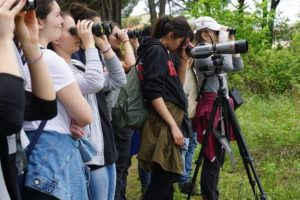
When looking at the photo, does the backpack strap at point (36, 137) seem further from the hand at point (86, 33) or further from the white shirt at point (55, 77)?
the hand at point (86, 33)

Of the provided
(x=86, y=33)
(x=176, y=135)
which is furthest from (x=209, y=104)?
(x=86, y=33)

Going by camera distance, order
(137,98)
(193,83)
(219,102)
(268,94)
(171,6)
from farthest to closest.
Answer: (171,6) → (268,94) → (193,83) → (219,102) → (137,98)

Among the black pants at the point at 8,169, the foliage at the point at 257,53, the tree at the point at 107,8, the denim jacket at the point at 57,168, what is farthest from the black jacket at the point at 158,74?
the tree at the point at 107,8

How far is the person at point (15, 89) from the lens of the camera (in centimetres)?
133

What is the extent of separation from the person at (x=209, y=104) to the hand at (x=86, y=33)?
1.28 m

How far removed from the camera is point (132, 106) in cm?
306

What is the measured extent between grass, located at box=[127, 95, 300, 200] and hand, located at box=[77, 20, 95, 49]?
2.02m

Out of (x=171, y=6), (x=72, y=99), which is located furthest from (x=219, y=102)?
(x=171, y=6)

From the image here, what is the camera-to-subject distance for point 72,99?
75.7 inches

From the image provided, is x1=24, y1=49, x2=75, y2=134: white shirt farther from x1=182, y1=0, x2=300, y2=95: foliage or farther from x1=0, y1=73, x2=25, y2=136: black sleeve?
x1=182, y1=0, x2=300, y2=95: foliage

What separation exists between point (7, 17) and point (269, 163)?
3680 mm

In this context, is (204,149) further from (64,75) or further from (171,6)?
(171,6)

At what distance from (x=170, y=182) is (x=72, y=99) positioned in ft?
4.45

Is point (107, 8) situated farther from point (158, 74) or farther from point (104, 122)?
point (104, 122)
